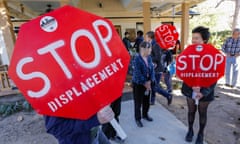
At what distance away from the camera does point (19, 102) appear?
13.5 ft

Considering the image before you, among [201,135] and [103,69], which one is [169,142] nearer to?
[201,135]

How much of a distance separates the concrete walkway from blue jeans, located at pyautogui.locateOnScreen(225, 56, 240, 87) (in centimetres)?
262

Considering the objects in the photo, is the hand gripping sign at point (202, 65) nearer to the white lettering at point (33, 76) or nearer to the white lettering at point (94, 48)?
the white lettering at point (94, 48)

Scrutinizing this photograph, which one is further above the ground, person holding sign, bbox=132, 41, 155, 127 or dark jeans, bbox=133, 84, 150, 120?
person holding sign, bbox=132, 41, 155, 127

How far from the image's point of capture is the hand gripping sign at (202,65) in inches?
68.9

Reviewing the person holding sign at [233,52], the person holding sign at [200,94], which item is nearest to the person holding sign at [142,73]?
the person holding sign at [200,94]

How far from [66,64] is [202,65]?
1.56 meters

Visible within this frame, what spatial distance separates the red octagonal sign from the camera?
702 mm

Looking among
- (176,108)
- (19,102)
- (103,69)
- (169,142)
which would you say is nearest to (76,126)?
(103,69)

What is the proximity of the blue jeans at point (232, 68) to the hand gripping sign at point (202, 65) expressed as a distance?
3336 millimetres

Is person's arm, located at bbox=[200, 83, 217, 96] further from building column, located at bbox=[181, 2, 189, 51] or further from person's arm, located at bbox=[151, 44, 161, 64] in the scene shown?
building column, located at bbox=[181, 2, 189, 51]

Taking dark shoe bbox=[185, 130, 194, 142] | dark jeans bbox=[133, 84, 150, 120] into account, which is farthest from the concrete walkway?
dark jeans bbox=[133, 84, 150, 120]

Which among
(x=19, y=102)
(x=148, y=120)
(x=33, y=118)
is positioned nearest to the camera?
(x=148, y=120)

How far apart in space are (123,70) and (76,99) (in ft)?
0.89
